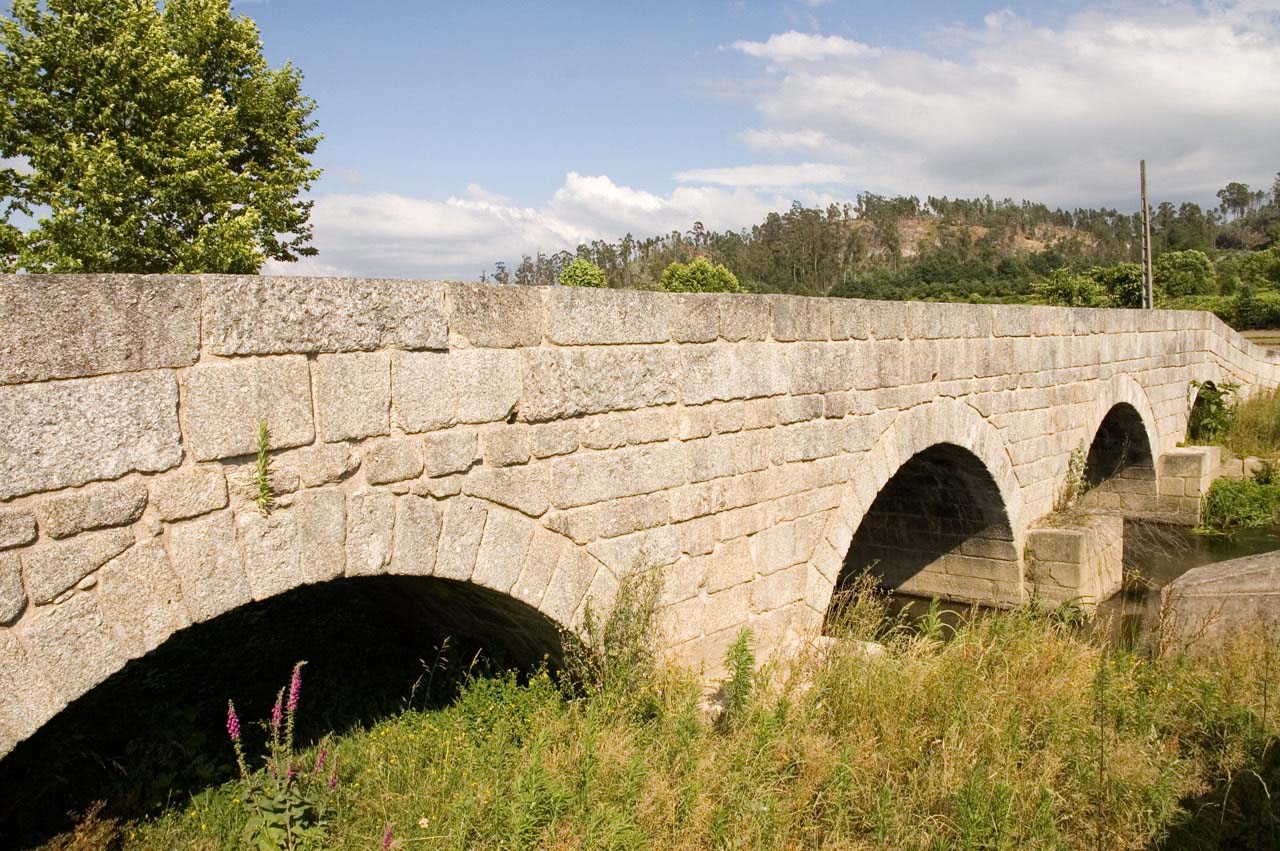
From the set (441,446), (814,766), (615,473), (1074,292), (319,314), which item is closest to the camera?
(319,314)

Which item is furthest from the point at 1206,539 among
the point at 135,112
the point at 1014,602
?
the point at 135,112

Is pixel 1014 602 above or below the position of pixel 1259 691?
below

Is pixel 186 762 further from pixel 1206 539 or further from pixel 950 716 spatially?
pixel 1206 539

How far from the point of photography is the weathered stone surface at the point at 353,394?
3268 mm

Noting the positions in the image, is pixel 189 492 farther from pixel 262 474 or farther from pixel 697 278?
pixel 697 278

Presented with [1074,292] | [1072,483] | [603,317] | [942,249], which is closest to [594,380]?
[603,317]

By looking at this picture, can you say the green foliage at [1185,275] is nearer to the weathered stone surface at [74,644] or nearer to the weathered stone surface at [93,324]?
the weathered stone surface at [93,324]

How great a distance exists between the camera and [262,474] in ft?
10.1

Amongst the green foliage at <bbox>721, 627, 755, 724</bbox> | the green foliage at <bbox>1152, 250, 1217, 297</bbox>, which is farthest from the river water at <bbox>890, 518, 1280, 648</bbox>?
the green foliage at <bbox>1152, 250, 1217, 297</bbox>

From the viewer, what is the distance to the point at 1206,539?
492 inches

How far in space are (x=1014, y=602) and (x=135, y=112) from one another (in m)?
16.0

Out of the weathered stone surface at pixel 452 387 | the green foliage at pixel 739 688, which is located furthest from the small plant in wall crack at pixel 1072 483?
the weathered stone surface at pixel 452 387

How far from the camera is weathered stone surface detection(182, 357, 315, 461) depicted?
293 centimetres

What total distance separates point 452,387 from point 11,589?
1.64 m
